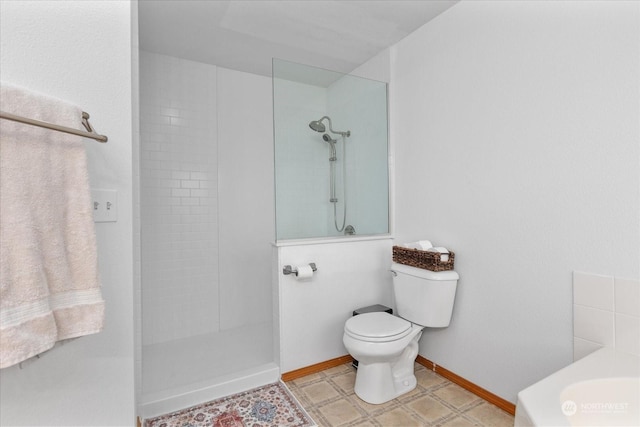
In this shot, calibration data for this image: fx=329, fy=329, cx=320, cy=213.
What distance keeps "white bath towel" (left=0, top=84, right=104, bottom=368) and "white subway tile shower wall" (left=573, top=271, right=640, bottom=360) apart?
1.84 meters

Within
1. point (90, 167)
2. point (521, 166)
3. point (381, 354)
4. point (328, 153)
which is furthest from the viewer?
point (328, 153)

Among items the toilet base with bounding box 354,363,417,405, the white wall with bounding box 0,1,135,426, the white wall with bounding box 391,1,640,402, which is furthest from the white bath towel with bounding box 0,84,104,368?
the white wall with bounding box 391,1,640,402

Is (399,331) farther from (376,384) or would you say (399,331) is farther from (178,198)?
(178,198)

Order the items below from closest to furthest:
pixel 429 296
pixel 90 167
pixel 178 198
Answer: pixel 90 167, pixel 429 296, pixel 178 198

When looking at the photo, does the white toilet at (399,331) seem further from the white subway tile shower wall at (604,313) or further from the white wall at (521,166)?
the white subway tile shower wall at (604,313)

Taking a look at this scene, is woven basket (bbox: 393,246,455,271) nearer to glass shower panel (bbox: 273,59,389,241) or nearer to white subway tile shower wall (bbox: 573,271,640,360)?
glass shower panel (bbox: 273,59,389,241)

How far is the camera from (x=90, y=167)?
1011 mm

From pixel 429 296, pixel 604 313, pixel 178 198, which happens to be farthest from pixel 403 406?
pixel 178 198

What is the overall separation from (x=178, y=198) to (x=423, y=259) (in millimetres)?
2024


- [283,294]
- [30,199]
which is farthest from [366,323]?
[30,199]

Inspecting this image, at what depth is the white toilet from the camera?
72.1 inches

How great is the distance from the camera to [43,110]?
0.83 metres

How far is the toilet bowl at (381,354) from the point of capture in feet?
5.94

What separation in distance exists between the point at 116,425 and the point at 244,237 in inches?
80.5
